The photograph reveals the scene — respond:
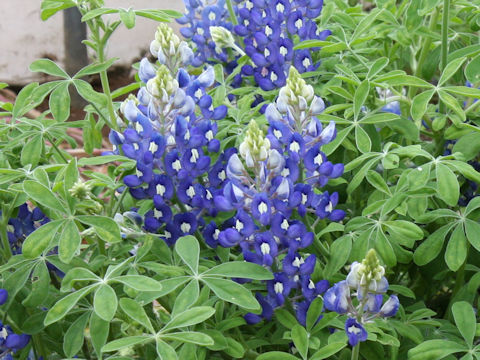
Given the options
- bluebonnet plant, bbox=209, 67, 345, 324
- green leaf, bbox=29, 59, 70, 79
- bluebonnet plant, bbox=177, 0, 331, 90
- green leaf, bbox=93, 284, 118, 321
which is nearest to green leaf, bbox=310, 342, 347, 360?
bluebonnet plant, bbox=209, 67, 345, 324

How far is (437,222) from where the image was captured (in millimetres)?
2309

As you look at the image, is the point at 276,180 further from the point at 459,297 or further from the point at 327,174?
the point at 459,297

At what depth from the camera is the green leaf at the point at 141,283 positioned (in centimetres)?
171

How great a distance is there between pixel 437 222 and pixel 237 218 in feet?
2.68

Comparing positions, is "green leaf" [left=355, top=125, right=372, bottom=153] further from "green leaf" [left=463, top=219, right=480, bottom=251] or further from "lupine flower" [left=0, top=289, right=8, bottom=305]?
"lupine flower" [left=0, top=289, right=8, bottom=305]

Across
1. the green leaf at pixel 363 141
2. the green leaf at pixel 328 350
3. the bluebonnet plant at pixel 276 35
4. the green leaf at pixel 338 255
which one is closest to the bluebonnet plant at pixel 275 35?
the bluebonnet plant at pixel 276 35

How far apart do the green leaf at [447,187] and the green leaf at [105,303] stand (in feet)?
2.99

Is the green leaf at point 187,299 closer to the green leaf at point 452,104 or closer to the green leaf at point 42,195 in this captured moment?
the green leaf at point 42,195

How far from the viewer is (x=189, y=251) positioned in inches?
72.5

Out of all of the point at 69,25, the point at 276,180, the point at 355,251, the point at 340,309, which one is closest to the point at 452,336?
the point at 355,251

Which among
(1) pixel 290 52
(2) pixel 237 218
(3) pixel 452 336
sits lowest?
(3) pixel 452 336

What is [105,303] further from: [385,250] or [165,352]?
[385,250]

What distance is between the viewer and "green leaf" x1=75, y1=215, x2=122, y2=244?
5.95 feet

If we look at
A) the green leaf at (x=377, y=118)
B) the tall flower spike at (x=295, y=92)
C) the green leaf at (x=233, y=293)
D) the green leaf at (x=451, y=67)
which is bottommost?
the green leaf at (x=233, y=293)
